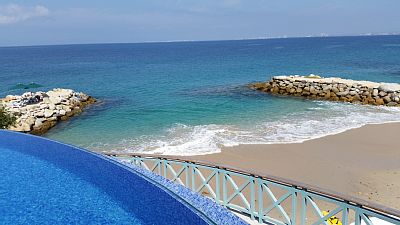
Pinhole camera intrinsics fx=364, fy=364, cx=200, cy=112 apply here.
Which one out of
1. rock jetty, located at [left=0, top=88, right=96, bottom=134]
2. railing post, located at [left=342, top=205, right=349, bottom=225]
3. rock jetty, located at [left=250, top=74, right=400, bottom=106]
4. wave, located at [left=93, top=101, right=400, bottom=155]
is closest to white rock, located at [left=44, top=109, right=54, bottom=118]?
rock jetty, located at [left=0, top=88, right=96, bottom=134]

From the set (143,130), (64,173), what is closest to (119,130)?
(143,130)

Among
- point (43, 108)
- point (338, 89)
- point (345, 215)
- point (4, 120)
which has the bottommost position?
point (43, 108)

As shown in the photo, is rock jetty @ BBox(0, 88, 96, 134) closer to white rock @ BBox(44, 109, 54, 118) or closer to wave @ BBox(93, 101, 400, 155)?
white rock @ BBox(44, 109, 54, 118)

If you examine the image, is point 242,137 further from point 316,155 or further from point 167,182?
point 167,182

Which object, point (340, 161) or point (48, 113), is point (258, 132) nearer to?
point (340, 161)

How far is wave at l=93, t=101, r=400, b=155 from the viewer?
1895cm

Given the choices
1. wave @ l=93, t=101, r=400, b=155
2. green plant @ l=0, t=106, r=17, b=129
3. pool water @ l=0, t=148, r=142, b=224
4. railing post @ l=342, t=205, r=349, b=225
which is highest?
railing post @ l=342, t=205, r=349, b=225

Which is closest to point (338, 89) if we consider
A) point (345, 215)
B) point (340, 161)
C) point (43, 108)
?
point (340, 161)

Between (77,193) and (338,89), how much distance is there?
28680 millimetres

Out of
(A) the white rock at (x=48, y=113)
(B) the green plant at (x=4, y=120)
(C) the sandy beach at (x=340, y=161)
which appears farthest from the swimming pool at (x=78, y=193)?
(A) the white rock at (x=48, y=113)

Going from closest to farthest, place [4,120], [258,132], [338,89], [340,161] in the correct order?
[340,161] → [4,120] → [258,132] → [338,89]

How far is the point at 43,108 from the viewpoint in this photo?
28234 millimetres

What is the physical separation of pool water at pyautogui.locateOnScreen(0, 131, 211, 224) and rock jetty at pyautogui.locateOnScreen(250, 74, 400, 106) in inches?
1022

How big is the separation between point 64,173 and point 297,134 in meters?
14.5
